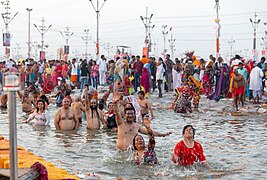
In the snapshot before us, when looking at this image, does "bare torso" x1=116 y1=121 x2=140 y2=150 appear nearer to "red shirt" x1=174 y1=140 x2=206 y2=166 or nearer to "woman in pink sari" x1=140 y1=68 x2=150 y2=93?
"red shirt" x1=174 y1=140 x2=206 y2=166

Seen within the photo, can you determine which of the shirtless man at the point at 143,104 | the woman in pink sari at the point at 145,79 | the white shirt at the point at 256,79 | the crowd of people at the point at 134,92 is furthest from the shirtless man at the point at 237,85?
the woman in pink sari at the point at 145,79

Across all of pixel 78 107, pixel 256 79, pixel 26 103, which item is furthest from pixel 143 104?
pixel 256 79

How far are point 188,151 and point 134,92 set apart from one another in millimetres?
15250

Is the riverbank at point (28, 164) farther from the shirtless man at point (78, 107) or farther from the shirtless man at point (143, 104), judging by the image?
the shirtless man at point (143, 104)

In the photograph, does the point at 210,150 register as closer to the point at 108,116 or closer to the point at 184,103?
the point at 108,116

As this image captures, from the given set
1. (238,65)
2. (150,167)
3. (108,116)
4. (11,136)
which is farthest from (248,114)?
(11,136)

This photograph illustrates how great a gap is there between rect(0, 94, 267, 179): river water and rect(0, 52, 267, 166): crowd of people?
0.94 ft

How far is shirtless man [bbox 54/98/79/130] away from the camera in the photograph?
1226cm

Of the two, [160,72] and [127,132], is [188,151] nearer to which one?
[127,132]

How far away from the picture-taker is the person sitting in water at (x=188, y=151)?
26.5 feet

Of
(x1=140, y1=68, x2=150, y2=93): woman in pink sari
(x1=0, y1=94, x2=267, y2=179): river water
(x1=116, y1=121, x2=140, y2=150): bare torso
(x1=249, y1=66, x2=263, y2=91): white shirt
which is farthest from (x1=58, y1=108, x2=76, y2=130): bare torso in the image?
(x1=140, y1=68, x2=150, y2=93): woman in pink sari

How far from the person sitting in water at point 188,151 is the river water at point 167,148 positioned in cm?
13

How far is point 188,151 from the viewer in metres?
8.09

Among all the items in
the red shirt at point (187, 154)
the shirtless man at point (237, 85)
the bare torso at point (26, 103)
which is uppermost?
the shirtless man at point (237, 85)
